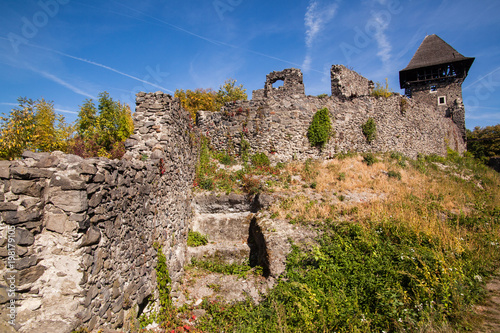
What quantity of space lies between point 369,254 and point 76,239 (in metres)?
7.11

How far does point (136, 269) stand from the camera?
5.35 metres

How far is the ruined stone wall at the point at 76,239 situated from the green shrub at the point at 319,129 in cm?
1070

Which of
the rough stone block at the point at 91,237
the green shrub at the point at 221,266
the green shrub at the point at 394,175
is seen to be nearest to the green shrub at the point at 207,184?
the green shrub at the point at 221,266

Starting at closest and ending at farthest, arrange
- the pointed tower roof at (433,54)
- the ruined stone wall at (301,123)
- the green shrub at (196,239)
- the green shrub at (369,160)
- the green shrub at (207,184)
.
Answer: the green shrub at (196,239) < the green shrub at (207,184) < the ruined stone wall at (301,123) < the green shrub at (369,160) < the pointed tower roof at (433,54)

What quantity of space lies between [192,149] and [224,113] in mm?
4150

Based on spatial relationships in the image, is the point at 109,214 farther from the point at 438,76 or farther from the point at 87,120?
the point at 438,76

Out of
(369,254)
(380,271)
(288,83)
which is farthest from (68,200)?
(288,83)

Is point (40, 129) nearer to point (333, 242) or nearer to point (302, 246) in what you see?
point (302, 246)

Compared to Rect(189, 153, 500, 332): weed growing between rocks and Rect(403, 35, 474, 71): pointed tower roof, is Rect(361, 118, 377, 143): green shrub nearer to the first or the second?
Rect(189, 153, 500, 332): weed growing between rocks

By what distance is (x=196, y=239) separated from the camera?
9.69m

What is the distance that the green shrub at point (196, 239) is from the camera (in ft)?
31.1

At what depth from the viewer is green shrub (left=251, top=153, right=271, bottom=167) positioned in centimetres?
1368

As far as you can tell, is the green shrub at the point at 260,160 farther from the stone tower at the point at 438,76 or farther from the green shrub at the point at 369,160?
the stone tower at the point at 438,76

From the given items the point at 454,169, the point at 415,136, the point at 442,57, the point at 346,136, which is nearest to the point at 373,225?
the point at 346,136
